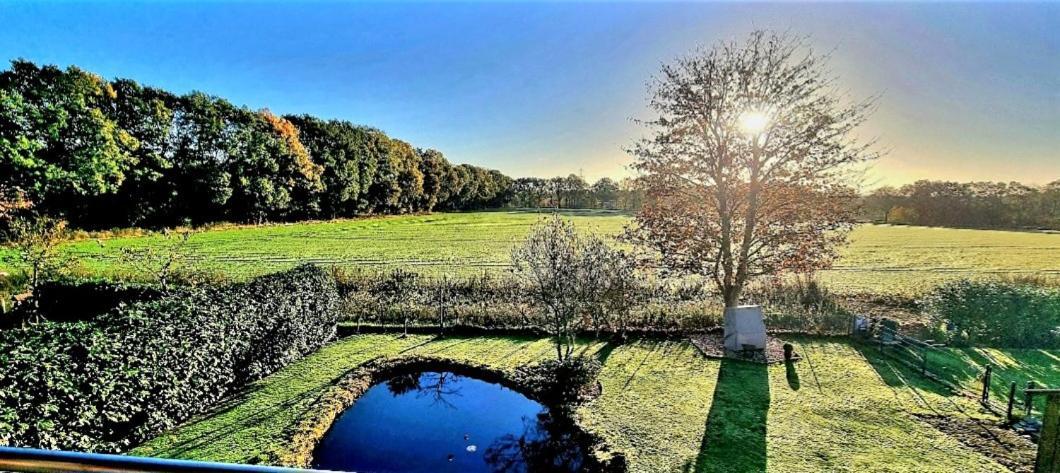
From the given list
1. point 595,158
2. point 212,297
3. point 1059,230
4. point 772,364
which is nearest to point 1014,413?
point 772,364

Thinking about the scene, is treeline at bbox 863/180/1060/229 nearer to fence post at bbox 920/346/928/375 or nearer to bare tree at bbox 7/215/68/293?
fence post at bbox 920/346/928/375

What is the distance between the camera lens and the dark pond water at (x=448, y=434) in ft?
23.2

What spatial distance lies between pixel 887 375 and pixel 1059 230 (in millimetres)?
40194

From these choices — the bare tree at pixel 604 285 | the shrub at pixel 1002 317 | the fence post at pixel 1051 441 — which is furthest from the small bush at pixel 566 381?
the shrub at pixel 1002 317

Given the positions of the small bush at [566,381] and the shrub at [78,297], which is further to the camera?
the shrub at [78,297]

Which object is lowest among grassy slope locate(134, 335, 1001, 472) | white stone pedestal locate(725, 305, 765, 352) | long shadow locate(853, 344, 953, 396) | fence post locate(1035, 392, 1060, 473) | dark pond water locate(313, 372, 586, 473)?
dark pond water locate(313, 372, 586, 473)

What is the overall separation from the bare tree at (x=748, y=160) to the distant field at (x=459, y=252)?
818 centimetres

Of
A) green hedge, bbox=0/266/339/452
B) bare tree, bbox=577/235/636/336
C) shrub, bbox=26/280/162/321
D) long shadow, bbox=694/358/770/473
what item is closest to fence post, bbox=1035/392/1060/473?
long shadow, bbox=694/358/770/473

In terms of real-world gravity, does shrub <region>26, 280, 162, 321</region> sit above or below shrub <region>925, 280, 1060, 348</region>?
below

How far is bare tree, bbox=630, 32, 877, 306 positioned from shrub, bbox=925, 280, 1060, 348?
11.9 feet

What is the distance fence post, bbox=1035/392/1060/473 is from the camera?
4082 mm

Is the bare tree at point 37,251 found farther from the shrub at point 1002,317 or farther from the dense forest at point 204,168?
the shrub at point 1002,317

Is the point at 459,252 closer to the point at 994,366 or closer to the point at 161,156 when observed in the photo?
the point at 161,156

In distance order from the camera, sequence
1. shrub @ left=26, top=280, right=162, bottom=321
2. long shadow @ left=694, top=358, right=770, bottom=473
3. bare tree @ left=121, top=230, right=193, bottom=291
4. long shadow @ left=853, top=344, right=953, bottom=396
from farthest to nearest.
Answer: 1. shrub @ left=26, top=280, right=162, bottom=321
2. bare tree @ left=121, top=230, right=193, bottom=291
3. long shadow @ left=853, top=344, right=953, bottom=396
4. long shadow @ left=694, top=358, right=770, bottom=473
